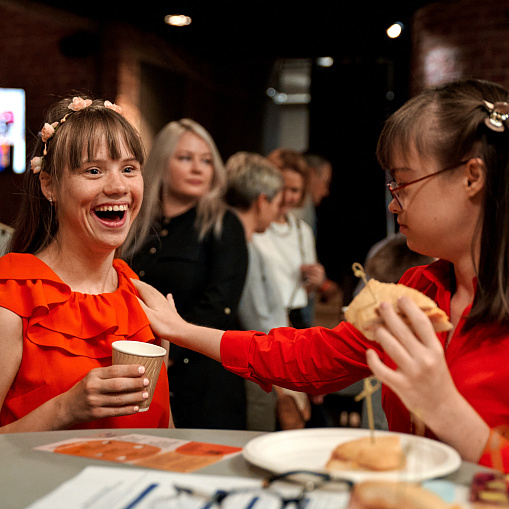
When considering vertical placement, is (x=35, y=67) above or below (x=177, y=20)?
below

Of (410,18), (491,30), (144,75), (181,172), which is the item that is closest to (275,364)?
(181,172)

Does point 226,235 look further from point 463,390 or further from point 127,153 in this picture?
point 463,390

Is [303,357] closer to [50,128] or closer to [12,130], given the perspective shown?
[50,128]

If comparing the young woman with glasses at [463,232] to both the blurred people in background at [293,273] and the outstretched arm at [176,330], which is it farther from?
the blurred people in background at [293,273]

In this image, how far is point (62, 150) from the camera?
167 centimetres

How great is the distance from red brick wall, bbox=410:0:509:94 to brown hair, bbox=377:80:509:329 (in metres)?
4.33

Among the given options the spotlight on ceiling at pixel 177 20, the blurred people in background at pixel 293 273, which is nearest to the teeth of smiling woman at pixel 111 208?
the blurred people in background at pixel 293 273

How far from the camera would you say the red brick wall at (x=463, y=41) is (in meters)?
5.53

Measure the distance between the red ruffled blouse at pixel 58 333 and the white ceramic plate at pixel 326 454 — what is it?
653 millimetres

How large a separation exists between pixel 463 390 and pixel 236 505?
1.94ft

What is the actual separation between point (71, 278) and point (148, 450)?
2.32 ft

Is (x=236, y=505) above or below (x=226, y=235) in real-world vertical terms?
below

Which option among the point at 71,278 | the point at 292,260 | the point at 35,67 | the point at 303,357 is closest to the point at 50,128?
the point at 71,278

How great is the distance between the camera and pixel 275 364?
61.6 inches
